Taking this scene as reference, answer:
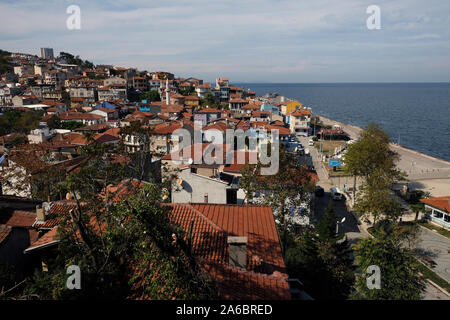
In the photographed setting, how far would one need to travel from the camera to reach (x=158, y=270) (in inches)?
255

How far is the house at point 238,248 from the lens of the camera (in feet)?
21.5

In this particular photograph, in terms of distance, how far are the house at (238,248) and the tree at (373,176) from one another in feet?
45.8

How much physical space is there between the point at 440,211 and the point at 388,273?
62.9ft

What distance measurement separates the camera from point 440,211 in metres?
24.3

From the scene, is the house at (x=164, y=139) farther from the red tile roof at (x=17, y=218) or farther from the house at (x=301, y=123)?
the house at (x=301, y=123)

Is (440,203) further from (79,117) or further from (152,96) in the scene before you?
(152,96)

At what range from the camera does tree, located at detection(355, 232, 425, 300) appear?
8727 mm

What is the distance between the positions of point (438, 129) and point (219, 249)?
3964 inches

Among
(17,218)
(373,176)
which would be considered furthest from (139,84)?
(17,218)

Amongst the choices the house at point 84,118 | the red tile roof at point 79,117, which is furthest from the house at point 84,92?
the house at point 84,118

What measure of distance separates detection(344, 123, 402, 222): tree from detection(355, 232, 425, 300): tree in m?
12.9

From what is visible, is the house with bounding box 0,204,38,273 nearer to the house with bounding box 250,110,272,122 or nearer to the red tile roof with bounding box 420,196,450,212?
the red tile roof with bounding box 420,196,450,212
